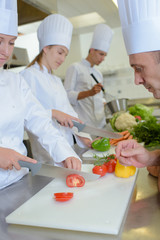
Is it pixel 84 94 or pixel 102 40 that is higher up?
pixel 102 40

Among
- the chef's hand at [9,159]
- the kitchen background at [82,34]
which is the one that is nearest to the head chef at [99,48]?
the kitchen background at [82,34]

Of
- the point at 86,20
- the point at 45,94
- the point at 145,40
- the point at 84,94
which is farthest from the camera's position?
the point at 86,20

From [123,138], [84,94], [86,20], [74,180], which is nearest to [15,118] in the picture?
[74,180]

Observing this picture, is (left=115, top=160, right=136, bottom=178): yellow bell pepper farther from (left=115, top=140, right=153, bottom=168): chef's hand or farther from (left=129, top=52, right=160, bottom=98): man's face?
(left=129, top=52, right=160, bottom=98): man's face

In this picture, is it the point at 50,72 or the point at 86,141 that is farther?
the point at 50,72

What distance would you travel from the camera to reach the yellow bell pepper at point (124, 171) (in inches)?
38.1

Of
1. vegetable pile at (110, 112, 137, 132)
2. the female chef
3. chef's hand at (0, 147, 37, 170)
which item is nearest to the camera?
chef's hand at (0, 147, 37, 170)

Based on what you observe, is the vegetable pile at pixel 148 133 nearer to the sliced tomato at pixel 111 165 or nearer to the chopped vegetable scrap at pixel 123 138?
the chopped vegetable scrap at pixel 123 138

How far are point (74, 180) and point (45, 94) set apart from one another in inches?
35.7

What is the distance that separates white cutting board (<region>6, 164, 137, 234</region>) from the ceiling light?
4231 millimetres

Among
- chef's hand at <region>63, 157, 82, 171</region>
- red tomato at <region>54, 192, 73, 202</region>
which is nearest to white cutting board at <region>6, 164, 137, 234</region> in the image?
red tomato at <region>54, 192, 73, 202</region>

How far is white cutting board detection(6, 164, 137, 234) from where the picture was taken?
0.68 meters

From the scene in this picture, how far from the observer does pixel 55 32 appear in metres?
1.73

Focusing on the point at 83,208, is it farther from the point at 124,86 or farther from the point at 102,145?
the point at 124,86
